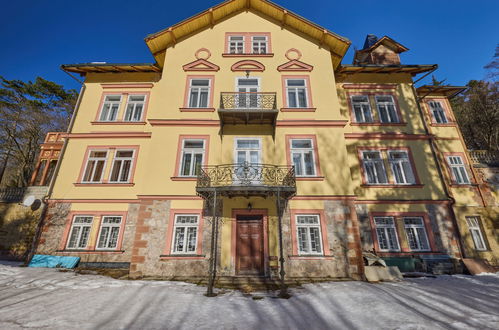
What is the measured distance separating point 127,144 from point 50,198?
5.17 m

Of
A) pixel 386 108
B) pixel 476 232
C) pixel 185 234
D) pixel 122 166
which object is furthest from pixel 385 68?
pixel 122 166

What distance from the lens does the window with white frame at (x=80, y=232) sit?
1165cm

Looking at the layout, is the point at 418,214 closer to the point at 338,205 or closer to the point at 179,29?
the point at 338,205

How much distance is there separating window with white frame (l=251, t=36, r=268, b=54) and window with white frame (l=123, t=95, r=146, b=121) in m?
8.49

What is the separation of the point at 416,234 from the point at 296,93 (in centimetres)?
1095

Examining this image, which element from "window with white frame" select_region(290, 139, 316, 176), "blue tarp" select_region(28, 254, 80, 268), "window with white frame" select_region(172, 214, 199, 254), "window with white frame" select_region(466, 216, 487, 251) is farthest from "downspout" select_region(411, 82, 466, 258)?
"blue tarp" select_region(28, 254, 80, 268)

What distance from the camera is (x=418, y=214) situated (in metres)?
12.5

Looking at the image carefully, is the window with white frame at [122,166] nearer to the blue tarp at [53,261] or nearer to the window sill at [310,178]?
the blue tarp at [53,261]

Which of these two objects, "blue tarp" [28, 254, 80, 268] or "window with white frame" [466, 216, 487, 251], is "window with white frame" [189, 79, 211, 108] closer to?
"blue tarp" [28, 254, 80, 268]

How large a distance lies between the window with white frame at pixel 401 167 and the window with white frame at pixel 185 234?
40.8ft

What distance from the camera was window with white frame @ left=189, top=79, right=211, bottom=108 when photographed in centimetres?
1273

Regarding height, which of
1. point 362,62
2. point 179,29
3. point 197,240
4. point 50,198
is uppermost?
point 362,62

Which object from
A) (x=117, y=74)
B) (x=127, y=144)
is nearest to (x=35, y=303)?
(x=127, y=144)

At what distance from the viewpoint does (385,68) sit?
15.0 meters
